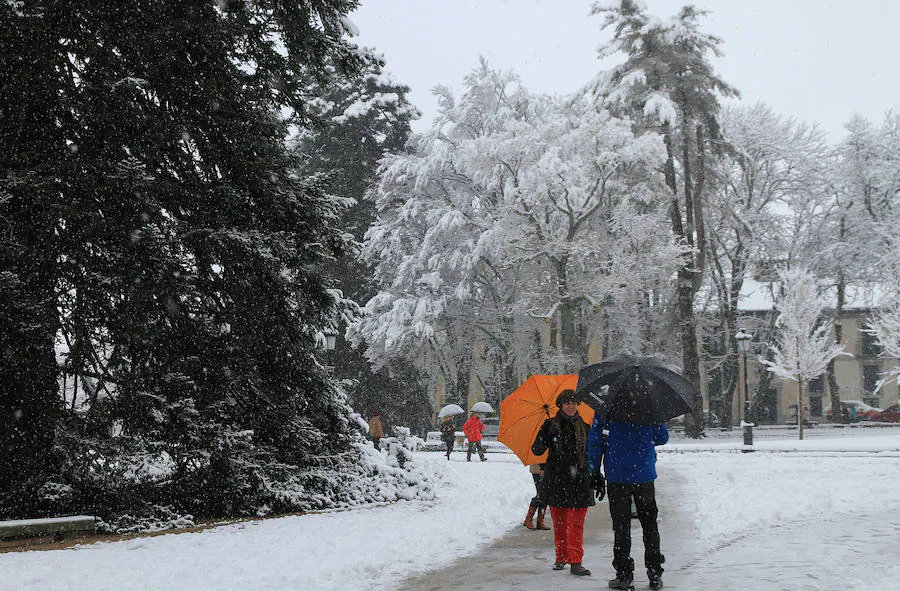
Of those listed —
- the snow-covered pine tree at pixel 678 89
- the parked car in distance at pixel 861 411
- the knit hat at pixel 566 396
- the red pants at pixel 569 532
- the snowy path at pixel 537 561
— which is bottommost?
the snowy path at pixel 537 561

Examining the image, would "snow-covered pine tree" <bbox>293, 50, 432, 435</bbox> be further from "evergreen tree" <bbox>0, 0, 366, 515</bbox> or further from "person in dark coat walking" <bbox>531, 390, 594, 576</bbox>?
"person in dark coat walking" <bbox>531, 390, 594, 576</bbox>


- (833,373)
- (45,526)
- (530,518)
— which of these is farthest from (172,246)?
(833,373)

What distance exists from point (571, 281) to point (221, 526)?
25829 millimetres

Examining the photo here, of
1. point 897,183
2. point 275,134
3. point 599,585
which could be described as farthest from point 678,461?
point 897,183

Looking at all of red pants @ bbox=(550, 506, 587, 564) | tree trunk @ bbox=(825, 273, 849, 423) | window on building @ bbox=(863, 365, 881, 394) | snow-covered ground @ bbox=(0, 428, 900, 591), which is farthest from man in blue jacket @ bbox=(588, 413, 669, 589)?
window on building @ bbox=(863, 365, 881, 394)

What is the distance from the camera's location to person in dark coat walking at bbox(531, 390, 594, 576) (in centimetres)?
807

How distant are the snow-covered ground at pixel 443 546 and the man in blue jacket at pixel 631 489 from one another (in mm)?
510

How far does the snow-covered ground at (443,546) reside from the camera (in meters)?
7.75

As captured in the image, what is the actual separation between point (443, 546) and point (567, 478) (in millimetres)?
2572

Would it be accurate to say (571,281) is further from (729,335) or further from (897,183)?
(897,183)

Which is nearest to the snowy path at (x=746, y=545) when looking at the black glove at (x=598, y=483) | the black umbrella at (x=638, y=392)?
the black glove at (x=598, y=483)

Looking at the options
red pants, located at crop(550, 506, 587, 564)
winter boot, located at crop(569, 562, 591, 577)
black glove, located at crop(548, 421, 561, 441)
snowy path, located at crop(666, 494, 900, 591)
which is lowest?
winter boot, located at crop(569, 562, 591, 577)

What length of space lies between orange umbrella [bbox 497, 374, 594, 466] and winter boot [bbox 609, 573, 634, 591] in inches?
92.3

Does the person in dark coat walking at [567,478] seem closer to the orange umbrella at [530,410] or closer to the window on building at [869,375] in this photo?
the orange umbrella at [530,410]
